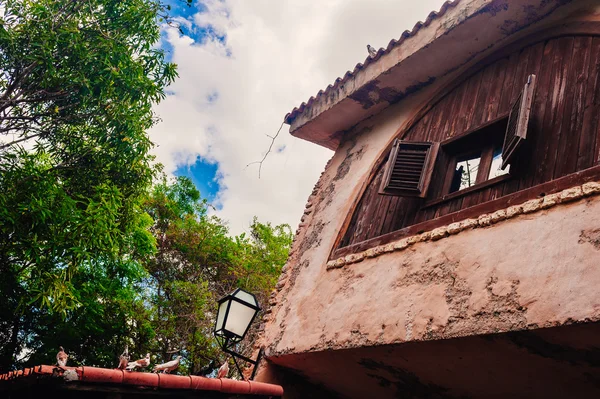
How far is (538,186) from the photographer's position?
169 inches

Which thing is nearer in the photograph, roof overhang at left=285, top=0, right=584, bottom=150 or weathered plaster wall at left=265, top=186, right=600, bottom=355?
weathered plaster wall at left=265, top=186, right=600, bottom=355

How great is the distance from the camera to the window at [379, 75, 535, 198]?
17.4 ft

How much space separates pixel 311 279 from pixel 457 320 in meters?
2.41

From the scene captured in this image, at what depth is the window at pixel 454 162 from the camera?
5316mm

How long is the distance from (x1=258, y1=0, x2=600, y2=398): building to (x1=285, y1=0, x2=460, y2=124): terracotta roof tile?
19 millimetres

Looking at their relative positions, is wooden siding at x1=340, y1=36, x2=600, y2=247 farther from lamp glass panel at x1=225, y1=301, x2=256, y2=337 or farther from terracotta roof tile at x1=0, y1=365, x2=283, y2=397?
terracotta roof tile at x1=0, y1=365, x2=283, y2=397

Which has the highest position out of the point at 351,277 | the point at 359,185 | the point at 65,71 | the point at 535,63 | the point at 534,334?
the point at 535,63

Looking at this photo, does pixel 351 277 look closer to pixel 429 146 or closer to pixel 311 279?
pixel 311 279

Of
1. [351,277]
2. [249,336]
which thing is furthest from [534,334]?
[249,336]

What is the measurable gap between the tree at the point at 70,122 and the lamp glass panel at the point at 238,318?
356 centimetres

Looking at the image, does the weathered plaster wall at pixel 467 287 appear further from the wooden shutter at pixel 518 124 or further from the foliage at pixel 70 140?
the foliage at pixel 70 140

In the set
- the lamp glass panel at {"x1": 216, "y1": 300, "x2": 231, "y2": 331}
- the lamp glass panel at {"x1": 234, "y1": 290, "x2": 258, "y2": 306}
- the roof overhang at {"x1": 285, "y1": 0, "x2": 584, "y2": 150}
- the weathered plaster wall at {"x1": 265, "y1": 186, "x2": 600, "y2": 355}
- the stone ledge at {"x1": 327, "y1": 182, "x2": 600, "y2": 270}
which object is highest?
the roof overhang at {"x1": 285, "y1": 0, "x2": 584, "y2": 150}

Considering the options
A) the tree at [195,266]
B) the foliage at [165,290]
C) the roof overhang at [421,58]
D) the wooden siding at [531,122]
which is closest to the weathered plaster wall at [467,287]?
the wooden siding at [531,122]

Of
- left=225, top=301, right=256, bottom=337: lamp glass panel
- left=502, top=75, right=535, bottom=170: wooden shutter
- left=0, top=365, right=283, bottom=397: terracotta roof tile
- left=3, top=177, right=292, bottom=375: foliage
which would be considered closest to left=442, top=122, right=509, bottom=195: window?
left=502, top=75, right=535, bottom=170: wooden shutter
